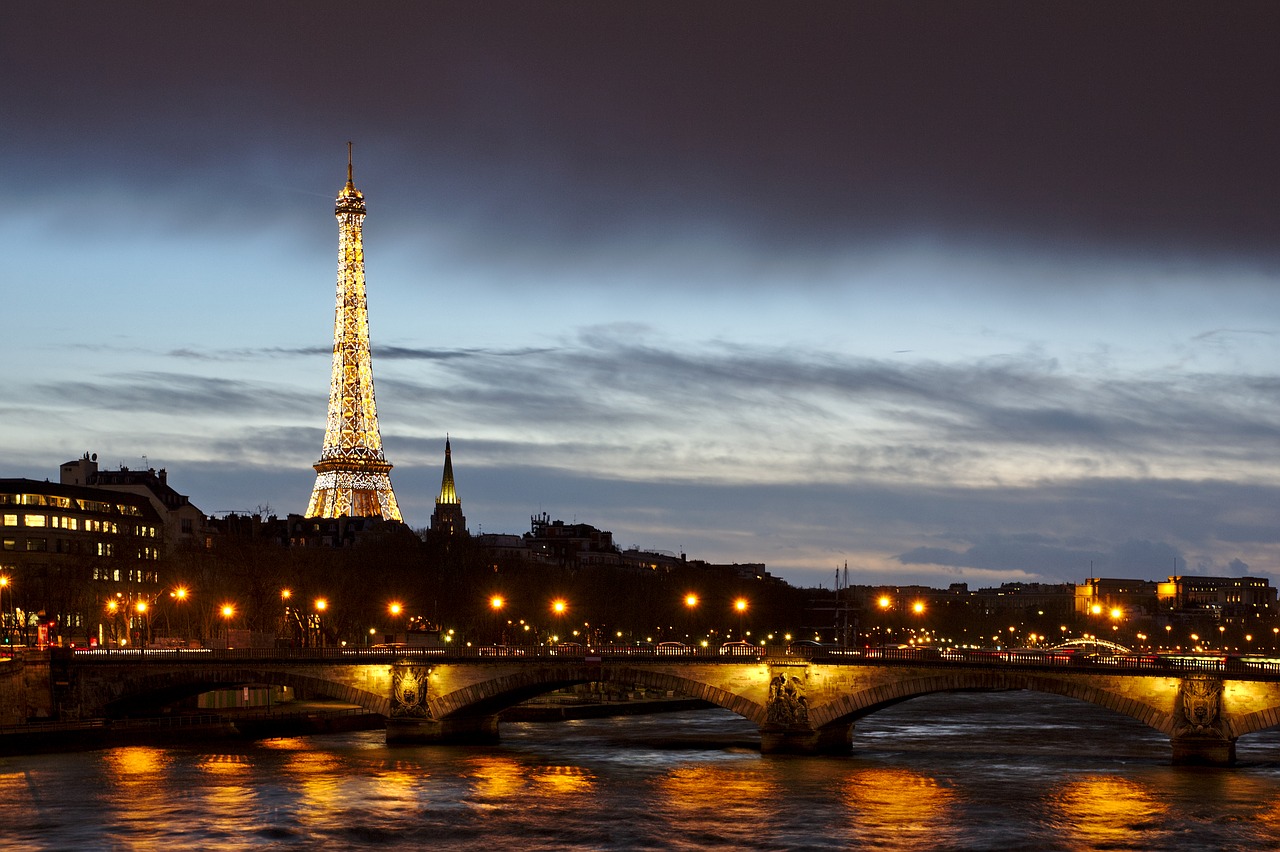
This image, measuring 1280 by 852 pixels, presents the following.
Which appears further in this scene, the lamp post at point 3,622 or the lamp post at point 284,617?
the lamp post at point 284,617

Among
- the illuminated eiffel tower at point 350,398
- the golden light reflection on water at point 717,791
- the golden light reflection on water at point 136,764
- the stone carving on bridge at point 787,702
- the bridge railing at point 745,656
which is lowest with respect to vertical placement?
the golden light reflection on water at point 717,791

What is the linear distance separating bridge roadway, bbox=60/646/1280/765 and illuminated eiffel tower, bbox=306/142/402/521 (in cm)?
8851

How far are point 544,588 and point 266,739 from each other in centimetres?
8398

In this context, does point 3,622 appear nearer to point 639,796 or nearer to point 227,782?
point 227,782

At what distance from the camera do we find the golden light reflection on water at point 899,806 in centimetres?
5550

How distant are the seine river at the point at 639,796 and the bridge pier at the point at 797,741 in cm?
127

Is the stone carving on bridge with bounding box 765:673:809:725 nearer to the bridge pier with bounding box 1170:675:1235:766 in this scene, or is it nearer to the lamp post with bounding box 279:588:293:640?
the bridge pier with bounding box 1170:675:1235:766

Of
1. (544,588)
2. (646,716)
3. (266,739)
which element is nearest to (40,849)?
(266,739)

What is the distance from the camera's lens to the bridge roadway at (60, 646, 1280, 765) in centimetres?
7075

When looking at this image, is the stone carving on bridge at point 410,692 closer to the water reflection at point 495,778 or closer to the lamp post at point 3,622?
the water reflection at point 495,778

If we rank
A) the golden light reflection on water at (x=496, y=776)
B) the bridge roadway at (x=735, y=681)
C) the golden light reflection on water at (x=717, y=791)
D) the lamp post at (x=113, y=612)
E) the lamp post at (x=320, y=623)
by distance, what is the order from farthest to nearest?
the lamp post at (x=320, y=623) < the lamp post at (x=113, y=612) < the bridge roadway at (x=735, y=681) < the golden light reflection on water at (x=496, y=776) < the golden light reflection on water at (x=717, y=791)

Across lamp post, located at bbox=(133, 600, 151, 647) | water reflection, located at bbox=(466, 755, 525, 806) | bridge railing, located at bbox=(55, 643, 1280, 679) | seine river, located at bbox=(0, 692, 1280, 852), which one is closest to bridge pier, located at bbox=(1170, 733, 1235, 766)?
seine river, located at bbox=(0, 692, 1280, 852)

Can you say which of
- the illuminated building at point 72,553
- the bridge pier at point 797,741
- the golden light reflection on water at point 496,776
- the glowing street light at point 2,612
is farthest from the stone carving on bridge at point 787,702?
the illuminated building at point 72,553

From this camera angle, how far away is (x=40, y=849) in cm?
5262
